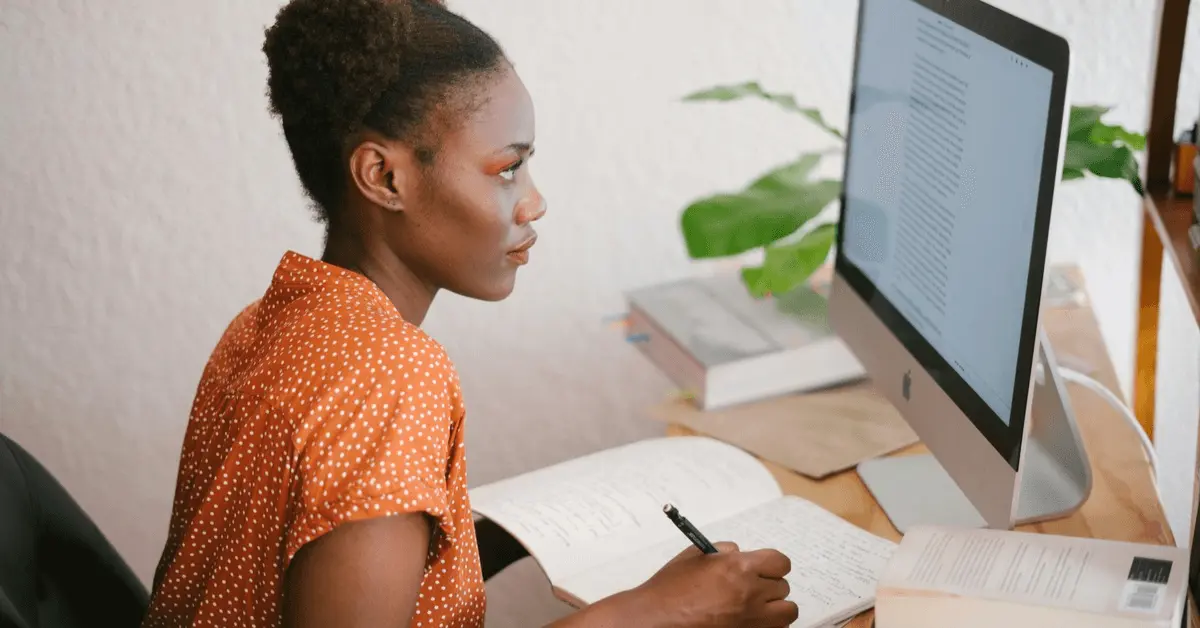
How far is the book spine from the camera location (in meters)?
1.34

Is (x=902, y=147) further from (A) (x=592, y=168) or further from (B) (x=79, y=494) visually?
(B) (x=79, y=494)

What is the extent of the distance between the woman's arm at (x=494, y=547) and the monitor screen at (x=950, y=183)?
40 centimetres

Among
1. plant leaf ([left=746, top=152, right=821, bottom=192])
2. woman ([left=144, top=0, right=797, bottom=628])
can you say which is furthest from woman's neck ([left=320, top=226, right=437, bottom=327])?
plant leaf ([left=746, top=152, right=821, bottom=192])

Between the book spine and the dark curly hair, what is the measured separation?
0.52 m

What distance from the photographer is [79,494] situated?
5.65 feet

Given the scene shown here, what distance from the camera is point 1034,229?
855mm

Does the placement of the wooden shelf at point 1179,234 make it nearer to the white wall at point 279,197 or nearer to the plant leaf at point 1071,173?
the plant leaf at point 1071,173

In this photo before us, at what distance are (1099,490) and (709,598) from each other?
1.48ft

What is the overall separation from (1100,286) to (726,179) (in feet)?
1.80

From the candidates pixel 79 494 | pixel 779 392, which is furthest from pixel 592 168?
pixel 79 494

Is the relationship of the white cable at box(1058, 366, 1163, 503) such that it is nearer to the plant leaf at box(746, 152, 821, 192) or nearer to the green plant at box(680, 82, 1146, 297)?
the green plant at box(680, 82, 1146, 297)

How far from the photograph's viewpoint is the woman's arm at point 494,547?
3.78ft

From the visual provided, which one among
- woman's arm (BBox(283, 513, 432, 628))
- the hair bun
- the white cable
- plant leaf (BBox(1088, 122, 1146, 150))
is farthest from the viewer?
plant leaf (BBox(1088, 122, 1146, 150))

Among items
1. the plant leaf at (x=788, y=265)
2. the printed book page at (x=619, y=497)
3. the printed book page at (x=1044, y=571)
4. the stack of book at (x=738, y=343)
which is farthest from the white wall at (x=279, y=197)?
the printed book page at (x=1044, y=571)
